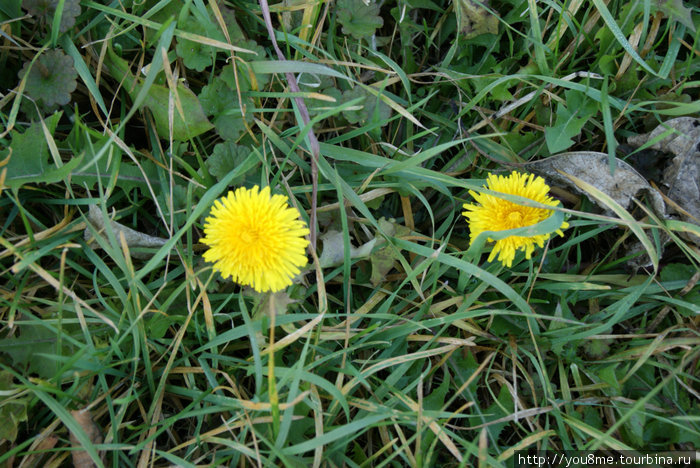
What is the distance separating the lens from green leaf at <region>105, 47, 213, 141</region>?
1.60 metres

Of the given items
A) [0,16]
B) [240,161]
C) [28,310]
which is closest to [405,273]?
[240,161]

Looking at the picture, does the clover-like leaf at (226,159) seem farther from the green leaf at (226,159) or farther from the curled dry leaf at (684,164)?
the curled dry leaf at (684,164)

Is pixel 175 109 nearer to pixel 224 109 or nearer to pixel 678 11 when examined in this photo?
pixel 224 109

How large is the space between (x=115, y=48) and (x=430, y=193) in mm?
1300

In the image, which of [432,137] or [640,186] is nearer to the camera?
Result: [640,186]

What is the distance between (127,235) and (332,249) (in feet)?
2.31

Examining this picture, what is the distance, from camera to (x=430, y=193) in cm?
189

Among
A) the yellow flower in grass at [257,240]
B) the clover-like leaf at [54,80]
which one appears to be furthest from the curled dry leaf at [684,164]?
the clover-like leaf at [54,80]

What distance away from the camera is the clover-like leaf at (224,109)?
5.41 feet

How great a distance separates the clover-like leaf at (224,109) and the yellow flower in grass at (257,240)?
0.38m

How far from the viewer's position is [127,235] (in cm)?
160

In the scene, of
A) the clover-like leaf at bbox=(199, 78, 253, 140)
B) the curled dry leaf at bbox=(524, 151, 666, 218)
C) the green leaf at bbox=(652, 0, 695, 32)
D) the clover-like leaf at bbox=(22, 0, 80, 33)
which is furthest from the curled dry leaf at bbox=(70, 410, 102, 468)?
the green leaf at bbox=(652, 0, 695, 32)

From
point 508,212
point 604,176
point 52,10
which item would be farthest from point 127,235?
point 604,176

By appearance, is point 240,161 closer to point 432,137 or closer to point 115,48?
point 115,48
